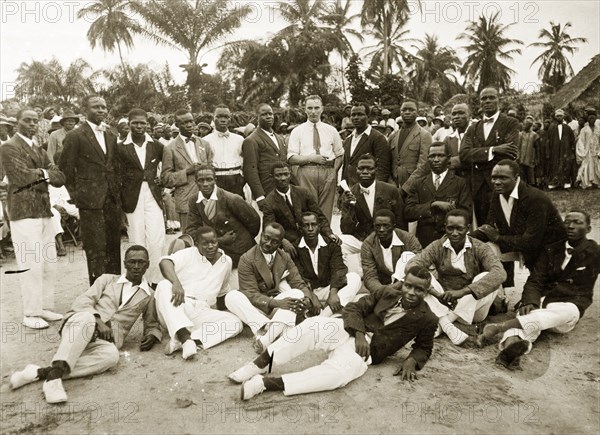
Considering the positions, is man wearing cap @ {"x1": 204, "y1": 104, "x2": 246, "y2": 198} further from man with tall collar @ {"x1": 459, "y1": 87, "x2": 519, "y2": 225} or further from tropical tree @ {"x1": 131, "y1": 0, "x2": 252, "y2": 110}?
tropical tree @ {"x1": 131, "y1": 0, "x2": 252, "y2": 110}

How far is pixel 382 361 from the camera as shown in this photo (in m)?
4.15

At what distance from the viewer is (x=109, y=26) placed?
84.5 feet

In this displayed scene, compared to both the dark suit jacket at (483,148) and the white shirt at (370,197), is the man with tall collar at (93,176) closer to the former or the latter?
the white shirt at (370,197)

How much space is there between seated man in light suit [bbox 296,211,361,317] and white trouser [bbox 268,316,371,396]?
100cm

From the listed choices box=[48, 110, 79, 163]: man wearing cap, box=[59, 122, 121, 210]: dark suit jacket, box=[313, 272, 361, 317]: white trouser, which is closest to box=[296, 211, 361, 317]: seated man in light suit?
box=[313, 272, 361, 317]: white trouser

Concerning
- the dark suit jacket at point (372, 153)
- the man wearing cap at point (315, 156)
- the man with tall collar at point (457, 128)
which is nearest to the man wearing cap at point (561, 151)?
the man with tall collar at point (457, 128)

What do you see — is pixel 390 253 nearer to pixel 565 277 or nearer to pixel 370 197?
pixel 370 197

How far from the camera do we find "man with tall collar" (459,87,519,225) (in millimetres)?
5758

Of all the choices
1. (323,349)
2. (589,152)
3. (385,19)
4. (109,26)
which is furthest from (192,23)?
(323,349)

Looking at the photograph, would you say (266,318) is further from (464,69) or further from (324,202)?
(464,69)

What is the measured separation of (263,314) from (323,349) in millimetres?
781

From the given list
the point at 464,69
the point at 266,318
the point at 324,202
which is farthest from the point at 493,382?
the point at 464,69

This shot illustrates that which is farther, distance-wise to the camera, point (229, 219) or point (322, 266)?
point (229, 219)

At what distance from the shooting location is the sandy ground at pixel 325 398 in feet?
10.8
